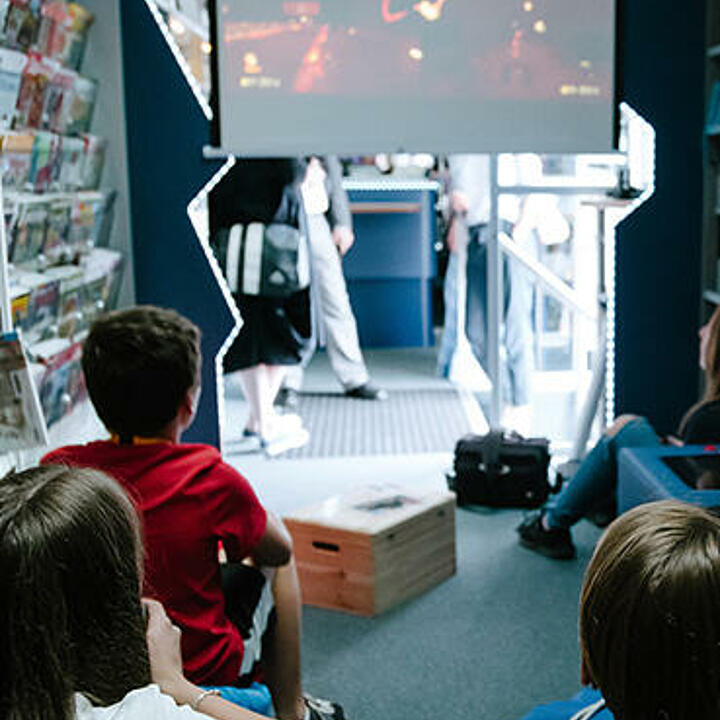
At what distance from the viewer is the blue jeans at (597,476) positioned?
3.04m

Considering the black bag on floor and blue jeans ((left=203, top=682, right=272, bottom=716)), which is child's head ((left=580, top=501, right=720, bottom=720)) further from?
the black bag on floor

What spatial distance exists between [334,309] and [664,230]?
79.1 inches

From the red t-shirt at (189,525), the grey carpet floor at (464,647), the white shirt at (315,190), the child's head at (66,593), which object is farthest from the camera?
the white shirt at (315,190)

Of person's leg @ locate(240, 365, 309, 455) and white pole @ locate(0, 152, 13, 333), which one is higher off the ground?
white pole @ locate(0, 152, 13, 333)

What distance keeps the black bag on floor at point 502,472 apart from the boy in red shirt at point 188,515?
158 centimetres

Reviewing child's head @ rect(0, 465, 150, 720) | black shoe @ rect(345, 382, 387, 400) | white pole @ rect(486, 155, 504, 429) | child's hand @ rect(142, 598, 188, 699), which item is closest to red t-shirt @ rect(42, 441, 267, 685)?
child's hand @ rect(142, 598, 188, 699)

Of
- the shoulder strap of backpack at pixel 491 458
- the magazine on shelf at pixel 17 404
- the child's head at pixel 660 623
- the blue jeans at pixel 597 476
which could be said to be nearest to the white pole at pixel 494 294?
the shoulder strap of backpack at pixel 491 458

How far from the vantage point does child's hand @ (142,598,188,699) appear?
4.30 ft

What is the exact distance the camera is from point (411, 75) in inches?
146

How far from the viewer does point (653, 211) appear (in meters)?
3.83

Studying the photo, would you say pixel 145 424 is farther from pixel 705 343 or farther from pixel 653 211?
pixel 653 211

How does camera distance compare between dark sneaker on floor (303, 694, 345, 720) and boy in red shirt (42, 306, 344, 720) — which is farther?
dark sneaker on floor (303, 694, 345, 720)

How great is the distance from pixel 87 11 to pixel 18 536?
301cm

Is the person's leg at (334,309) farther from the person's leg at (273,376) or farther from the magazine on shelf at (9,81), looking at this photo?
the magazine on shelf at (9,81)
